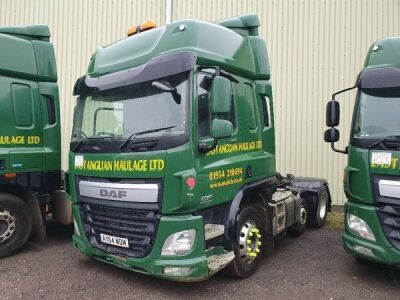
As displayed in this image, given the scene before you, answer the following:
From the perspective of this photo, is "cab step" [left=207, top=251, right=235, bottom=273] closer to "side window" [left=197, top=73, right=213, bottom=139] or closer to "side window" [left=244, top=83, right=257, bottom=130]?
"side window" [left=197, top=73, right=213, bottom=139]

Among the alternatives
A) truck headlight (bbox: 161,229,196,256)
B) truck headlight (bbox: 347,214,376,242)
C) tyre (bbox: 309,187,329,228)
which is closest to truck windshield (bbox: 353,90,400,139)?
truck headlight (bbox: 347,214,376,242)

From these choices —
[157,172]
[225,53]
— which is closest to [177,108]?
[157,172]

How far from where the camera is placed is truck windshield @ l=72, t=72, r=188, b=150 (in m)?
3.97

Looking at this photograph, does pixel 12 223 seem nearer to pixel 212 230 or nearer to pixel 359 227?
pixel 212 230

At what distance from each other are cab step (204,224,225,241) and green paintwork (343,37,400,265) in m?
1.53

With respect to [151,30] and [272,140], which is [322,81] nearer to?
[272,140]

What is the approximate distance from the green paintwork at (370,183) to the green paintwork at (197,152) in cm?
113

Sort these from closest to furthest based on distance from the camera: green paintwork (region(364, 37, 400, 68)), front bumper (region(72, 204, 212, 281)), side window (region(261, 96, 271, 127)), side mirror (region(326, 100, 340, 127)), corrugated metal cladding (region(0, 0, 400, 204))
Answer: front bumper (region(72, 204, 212, 281)), green paintwork (region(364, 37, 400, 68)), side mirror (region(326, 100, 340, 127)), side window (region(261, 96, 271, 127)), corrugated metal cladding (region(0, 0, 400, 204))

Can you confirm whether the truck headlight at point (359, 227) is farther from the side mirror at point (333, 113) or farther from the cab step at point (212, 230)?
the cab step at point (212, 230)

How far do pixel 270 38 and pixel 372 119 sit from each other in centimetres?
607

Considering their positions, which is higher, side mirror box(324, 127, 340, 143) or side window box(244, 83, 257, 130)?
side window box(244, 83, 257, 130)

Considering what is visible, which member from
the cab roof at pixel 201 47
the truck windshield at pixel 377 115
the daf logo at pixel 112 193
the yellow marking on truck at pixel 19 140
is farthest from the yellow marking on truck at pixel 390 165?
the yellow marking on truck at pixel 19 140

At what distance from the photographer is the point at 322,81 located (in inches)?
384

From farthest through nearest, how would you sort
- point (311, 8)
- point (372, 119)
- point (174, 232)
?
point (311, 8) < point (372, 119) < point (174, 232)
